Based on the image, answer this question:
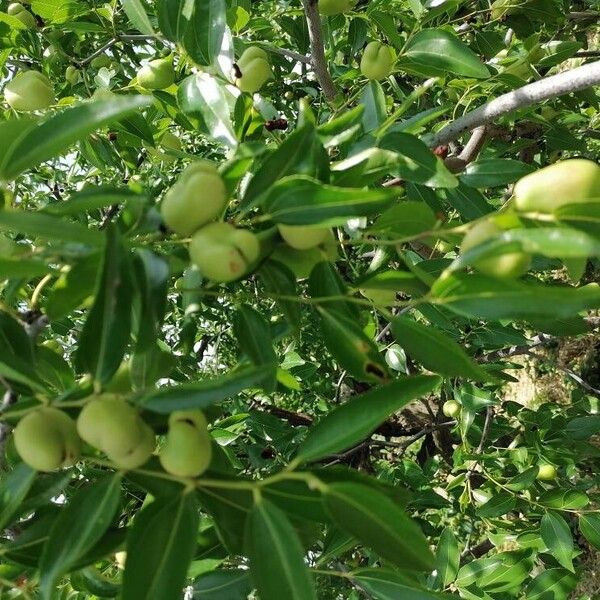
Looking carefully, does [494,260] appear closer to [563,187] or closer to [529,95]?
[563,187]

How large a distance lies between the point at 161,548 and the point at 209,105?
2.18 ft

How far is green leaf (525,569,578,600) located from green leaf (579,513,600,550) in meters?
0.14

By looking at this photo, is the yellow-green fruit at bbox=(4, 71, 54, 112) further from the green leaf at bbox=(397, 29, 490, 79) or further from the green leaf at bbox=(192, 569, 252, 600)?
the green leaf at bbox=(192, 569, 252, 600)

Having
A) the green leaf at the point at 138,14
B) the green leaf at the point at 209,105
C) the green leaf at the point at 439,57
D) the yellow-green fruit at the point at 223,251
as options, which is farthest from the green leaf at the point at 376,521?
the green leaf at the point at 138,14

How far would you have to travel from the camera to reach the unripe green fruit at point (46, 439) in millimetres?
739

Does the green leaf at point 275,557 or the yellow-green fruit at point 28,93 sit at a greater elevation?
the yellow-green fruit at point 28,93

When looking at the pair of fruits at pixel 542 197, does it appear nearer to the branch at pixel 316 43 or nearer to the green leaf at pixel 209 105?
the green leaf at pixel 209 105

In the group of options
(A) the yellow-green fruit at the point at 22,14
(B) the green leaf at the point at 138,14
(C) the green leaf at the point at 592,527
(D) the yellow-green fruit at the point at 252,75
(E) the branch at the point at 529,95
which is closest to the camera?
(E) the branch at the point at 529,95

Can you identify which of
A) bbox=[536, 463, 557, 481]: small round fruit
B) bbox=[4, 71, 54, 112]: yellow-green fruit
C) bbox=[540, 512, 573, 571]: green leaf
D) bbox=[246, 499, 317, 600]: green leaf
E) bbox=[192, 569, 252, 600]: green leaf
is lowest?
bbox=[536, 463, 557, 481]: small round fruit

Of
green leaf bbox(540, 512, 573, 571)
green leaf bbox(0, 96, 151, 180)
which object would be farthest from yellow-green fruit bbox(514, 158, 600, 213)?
green leaf bbox(540, 512, 573, 571)

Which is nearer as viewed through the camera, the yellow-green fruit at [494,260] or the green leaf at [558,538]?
the yellow-green fruit at [494,260]

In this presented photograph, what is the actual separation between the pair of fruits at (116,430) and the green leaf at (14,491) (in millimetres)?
115

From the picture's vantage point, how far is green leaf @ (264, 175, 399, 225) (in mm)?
693

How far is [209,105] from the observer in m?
1.07
